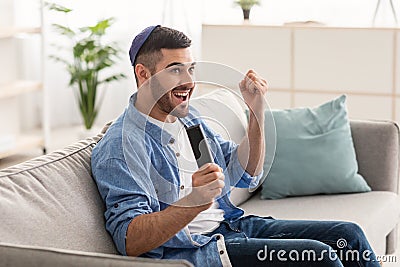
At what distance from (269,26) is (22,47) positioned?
1925 mm

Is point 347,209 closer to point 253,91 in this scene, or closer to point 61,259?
point 253,91

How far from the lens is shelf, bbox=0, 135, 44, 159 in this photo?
16.3ft

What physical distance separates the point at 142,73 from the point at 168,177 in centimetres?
28

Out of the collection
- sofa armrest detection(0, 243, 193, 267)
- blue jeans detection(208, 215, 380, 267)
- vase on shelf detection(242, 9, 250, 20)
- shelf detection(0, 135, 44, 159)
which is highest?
vase on shelf detection(242, 9, 250, 20)

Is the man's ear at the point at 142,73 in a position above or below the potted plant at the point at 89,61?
above

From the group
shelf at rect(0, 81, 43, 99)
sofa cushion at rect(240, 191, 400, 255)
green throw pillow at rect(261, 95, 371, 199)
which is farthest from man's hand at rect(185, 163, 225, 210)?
shelf at rect(0, 81, 43, 99)

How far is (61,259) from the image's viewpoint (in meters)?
1.66

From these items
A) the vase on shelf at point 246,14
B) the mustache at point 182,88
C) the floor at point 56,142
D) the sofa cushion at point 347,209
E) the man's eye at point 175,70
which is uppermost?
the vase on shelf at point 246,14

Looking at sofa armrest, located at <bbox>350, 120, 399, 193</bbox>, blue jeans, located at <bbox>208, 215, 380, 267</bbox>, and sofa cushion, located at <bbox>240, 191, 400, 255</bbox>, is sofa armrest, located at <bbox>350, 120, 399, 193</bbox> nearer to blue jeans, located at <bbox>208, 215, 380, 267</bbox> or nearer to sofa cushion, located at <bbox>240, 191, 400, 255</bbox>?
sofa cushion, located at <bbox>240, 191, 400, 255</bbox>

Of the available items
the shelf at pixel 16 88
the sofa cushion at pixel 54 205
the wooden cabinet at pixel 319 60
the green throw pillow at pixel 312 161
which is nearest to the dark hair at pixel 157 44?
the sofa cushion at pixel 54 205

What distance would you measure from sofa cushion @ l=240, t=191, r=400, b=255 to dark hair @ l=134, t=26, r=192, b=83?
0.99 meters

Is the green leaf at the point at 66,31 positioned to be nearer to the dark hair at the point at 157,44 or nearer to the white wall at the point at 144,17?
the white wall at the point at 144,17

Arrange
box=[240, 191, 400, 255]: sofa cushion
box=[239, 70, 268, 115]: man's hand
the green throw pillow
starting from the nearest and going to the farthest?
box=[239, 70, 268, 115]: man's hand, box=[240, 191, 400, 255]: sofa cushion, the green throw pillow

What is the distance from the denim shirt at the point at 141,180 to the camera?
79.4 inches
